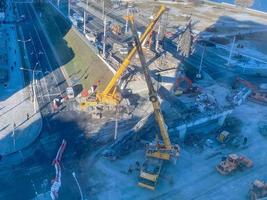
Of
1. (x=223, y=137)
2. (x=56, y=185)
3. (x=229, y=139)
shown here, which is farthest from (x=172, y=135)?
(x=56, y=185)

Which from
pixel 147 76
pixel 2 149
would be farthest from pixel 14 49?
pixel 147 76

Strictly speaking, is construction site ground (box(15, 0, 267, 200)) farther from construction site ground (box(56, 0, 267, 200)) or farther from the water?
the water

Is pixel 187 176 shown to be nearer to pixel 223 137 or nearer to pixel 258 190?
pixel 258 190

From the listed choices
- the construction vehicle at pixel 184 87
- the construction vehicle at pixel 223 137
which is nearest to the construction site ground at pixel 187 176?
the construction vehicle at pixel 223 137

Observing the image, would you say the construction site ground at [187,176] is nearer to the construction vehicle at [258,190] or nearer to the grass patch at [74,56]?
the construction vehicle at [258,190]

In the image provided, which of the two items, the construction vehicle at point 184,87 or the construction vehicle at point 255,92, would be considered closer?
the construction vehicle at point 184,87

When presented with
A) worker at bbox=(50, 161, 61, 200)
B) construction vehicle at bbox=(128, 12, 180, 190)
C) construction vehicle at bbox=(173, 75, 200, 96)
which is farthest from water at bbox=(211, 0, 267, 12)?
worker at bbox=(50, 161, 61, 200)

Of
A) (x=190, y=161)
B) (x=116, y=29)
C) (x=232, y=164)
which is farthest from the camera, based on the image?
(x=116, y=29)
